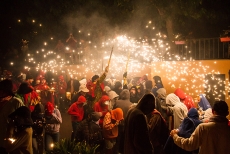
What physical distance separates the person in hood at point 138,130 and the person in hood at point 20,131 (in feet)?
5.65

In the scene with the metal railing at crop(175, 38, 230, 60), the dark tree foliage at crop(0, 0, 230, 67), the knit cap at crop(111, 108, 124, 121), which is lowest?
the knit cap at crop(111, 108, 124, 121)

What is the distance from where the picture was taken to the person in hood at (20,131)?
4594mm

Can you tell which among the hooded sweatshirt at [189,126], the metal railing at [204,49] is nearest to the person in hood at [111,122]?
the hooded sweatshirt at [189,126]

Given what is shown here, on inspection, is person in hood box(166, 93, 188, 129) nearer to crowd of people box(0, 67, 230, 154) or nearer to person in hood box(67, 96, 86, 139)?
crowd of people box(0, 67, 230, 154)

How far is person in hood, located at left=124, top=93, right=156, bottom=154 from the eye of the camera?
4.68 m

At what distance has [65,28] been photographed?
19.8 meters

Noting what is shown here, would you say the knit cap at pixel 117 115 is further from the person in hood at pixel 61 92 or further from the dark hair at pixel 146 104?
the person in hood at pixel 61 92

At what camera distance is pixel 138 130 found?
470cm

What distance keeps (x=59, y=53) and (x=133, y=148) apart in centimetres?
1413

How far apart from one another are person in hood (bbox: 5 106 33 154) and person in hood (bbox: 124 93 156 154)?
1721 millimetres

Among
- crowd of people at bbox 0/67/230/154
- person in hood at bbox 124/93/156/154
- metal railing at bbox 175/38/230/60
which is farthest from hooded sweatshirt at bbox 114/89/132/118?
metal railing at bbox 175/38/230/60

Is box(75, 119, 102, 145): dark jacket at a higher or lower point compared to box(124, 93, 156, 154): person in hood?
lower

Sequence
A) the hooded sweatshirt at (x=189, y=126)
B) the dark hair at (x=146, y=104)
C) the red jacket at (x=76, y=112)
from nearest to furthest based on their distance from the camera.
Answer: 1. the dark hair at (x=146, y=104)
2. the hooded sweatshirt at (x=189, y=126)
3. the red jacket at (x=76, y=112)

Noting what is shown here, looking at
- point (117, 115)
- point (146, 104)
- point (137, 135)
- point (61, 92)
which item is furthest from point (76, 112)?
point (61, 92)
